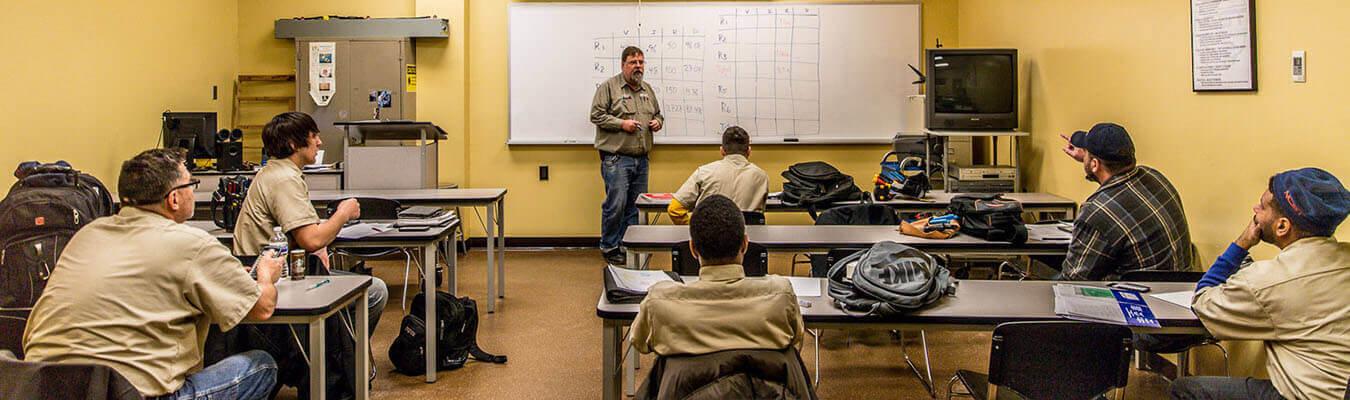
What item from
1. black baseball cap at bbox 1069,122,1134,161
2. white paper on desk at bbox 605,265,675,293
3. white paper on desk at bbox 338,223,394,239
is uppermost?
black baseball cap at bbox 1069,122,1134,161

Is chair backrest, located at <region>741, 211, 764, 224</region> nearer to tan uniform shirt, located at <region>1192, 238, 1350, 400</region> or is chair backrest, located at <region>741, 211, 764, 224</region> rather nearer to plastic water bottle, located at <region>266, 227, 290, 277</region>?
plastic water bottle, located at <region>266, 227, 290, 277</region>

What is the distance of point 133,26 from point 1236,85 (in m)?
6.40

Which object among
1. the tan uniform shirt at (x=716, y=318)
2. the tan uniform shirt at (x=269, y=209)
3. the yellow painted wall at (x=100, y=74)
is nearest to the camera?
the tan uniform shirt at (x=716, y=318)

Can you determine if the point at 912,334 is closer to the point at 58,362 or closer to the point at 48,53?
the point at 58,362

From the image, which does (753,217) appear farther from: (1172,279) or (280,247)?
(280,247)

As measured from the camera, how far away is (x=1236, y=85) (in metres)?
3.43

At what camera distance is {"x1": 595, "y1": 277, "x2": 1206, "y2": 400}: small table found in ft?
7.36

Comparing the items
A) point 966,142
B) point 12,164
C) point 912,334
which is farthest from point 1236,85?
point 12,164

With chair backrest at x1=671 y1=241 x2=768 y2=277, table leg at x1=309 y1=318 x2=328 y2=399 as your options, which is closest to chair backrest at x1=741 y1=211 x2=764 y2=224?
chair backrest at x1=671 y1=241 x2=768 y2=277

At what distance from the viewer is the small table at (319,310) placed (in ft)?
7.84

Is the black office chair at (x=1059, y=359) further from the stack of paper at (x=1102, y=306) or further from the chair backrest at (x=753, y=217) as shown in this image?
the chair backrest at (x=753, y=217)

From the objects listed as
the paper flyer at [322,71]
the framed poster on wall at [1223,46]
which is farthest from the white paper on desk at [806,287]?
the paper flyer at [322,71]

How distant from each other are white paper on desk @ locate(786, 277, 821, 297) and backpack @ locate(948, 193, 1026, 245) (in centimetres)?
115

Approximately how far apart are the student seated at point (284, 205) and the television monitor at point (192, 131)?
3066 millimetres
